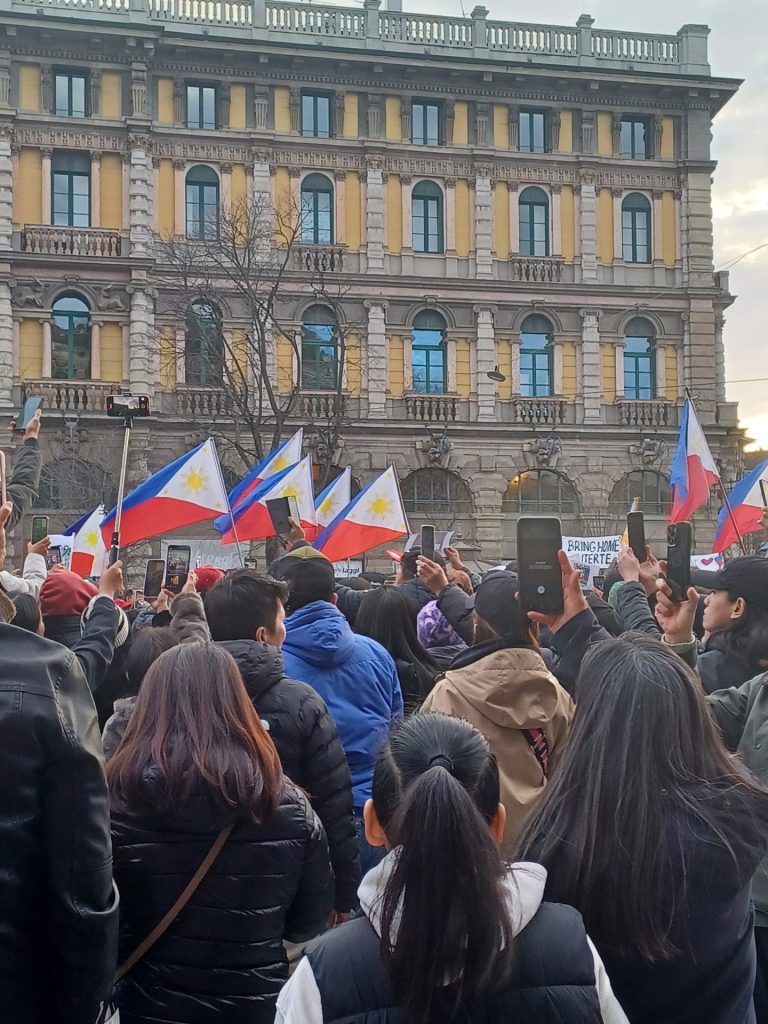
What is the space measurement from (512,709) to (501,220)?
26.2 metres

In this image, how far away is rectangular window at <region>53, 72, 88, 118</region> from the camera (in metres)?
25.9

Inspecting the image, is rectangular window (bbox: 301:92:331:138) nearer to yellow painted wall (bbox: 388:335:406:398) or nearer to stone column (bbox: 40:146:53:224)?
yellow painted wall (bbox: 388:335:406:398)

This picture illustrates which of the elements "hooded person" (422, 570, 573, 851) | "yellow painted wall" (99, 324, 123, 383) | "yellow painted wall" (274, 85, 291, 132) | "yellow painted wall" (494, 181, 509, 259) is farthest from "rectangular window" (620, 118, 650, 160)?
"hooded person" (422, 570, 573, 851)

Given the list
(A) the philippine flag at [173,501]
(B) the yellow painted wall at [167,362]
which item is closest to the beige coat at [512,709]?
(A) the philippine flag at [173,501]

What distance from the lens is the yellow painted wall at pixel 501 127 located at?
92.3 ft

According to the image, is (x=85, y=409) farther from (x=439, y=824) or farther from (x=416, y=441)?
(x=439, y=824)

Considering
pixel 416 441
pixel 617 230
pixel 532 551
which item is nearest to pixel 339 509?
pixel 416 441

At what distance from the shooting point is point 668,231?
29047 mm

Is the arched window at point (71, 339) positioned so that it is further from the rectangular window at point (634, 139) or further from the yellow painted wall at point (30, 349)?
the rectangular window at point (634, 139)

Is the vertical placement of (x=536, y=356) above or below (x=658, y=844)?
above

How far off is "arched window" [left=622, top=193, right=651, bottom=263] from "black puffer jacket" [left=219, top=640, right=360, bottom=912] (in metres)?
27.2

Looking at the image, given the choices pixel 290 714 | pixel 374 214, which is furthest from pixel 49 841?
pixel 374 214

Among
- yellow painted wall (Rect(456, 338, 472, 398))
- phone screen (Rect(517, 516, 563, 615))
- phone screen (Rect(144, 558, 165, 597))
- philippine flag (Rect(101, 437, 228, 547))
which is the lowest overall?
phone screen (Rect(144, 558, 165, 597))

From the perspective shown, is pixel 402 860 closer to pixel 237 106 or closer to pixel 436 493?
pixel 436 493
